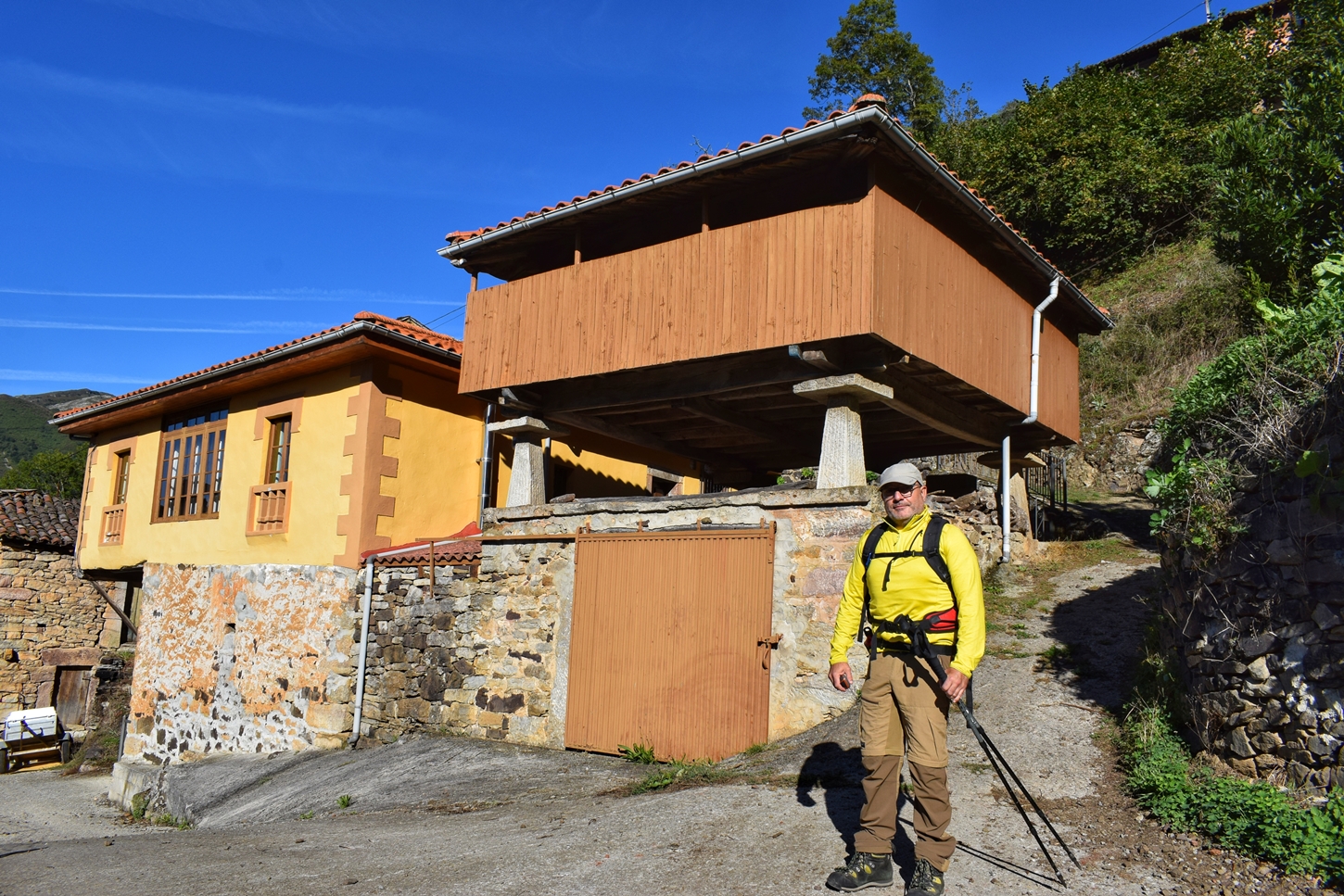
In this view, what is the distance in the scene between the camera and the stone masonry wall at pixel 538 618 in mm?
7520

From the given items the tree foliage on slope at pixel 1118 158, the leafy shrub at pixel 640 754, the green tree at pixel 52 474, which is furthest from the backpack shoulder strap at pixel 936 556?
the green tree at pixel 52 474

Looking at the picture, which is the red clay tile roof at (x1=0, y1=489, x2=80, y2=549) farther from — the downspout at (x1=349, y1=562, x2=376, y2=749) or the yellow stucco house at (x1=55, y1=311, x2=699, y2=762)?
the downspout at (x1=349, y1=562, x2=376, y2=749)

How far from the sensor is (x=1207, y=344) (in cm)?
1953

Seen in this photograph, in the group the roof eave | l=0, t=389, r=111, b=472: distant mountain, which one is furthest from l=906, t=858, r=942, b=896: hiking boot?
l=0, t=389, r=111, b=472: distant mountain

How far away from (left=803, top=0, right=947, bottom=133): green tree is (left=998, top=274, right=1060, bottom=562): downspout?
62.3 ft

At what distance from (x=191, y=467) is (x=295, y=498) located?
332cm

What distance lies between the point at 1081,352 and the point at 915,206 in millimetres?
13876

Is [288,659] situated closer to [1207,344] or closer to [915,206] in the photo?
[915,206]

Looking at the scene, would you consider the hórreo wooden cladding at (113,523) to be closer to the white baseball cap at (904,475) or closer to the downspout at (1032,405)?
the downspout at (1032,405)

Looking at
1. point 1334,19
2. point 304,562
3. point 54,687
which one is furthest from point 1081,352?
point 54,687

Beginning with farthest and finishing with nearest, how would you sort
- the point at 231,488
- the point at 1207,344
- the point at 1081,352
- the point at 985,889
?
1. the point at 1081,352
2. the point at 1207,344
3. the point at 231,488
4. the point at 985,889

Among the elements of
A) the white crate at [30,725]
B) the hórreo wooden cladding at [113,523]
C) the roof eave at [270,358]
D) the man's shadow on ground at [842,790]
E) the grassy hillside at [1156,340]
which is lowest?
the white crate at [30,725]

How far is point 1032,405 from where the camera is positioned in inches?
454

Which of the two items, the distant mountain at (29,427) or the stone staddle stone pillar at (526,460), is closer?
the stone staddle stone pillar at (526,460)
